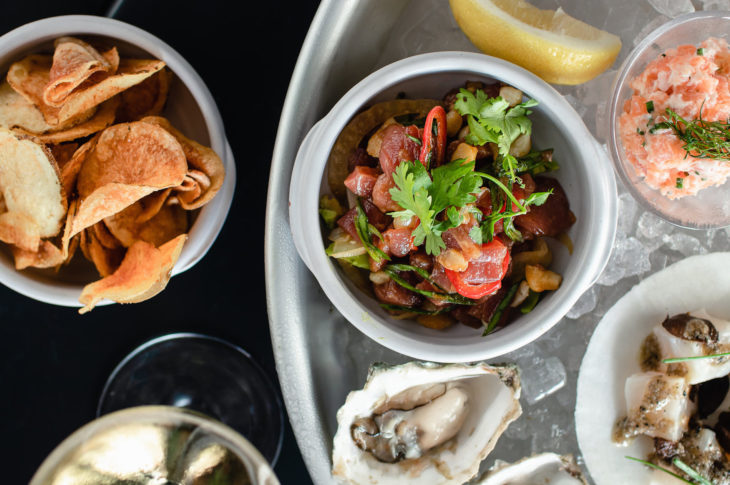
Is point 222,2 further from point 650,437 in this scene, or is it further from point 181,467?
point 650,437

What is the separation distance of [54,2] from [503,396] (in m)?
1.19

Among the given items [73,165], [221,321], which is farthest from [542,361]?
[73,165]

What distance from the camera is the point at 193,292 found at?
1.41 metres

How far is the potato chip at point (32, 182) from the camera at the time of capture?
42.2 inches

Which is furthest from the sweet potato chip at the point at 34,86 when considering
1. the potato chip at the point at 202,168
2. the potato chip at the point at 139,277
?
the potato chip at the point at 139,277

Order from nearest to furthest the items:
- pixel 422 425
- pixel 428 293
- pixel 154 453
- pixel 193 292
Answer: pixel 154 453 → pixel 428 293 → pixel 422 425 → pixel 193 292

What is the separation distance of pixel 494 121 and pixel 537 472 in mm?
754

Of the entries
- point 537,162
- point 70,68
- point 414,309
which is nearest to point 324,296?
point 414,309

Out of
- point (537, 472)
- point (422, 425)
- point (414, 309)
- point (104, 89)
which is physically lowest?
point (537, 472)

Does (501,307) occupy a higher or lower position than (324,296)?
higher

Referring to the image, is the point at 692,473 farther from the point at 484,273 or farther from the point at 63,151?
the point at 63,151

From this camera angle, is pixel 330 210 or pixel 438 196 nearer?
pixel 438 196

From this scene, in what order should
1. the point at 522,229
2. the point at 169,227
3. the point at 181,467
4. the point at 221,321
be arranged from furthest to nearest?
the point at 221,321 < the point at 169,227 < the point at 522,229 < the point at 181,467

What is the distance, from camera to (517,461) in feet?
4.28
